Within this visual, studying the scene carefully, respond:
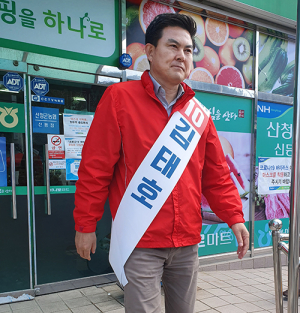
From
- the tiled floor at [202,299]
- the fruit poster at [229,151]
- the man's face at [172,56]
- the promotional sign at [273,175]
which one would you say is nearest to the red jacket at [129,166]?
the man's face at [172,56]

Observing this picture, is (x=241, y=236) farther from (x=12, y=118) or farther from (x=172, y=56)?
(x=12, y=118)

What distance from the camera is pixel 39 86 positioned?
11.1 ft

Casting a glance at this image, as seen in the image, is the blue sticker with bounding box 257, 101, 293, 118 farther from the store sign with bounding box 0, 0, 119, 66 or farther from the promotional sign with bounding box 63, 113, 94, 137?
the promotional sign with bounding box 63, 113, 94, 137

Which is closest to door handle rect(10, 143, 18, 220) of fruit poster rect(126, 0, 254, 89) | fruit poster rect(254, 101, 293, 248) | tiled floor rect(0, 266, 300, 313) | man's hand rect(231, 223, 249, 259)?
tiled floor rect(0, 266, 300, 313)

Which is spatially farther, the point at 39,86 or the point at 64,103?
the point at 64,103

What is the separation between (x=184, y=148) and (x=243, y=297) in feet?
8.20

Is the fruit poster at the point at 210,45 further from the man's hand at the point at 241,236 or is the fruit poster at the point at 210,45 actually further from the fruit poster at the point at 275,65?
the man's hand at the point at 241,236

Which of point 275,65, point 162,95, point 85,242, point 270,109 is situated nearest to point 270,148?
point 270,109

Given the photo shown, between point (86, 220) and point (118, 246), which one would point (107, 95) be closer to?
point (86, 220)

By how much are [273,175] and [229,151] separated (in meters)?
1.05

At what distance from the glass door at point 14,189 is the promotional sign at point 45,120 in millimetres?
131

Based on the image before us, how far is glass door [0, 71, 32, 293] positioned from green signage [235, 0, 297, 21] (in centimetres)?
336

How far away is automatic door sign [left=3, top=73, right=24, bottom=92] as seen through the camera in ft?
10.4

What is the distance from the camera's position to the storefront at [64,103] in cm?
324
